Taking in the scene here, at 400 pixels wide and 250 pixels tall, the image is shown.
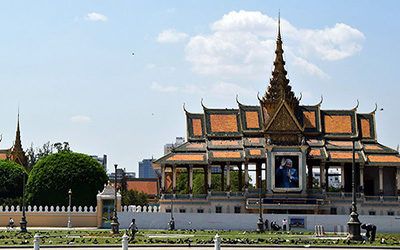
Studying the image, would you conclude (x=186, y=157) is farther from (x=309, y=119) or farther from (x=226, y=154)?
(x=309, y=119)

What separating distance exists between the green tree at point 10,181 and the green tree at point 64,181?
10.0 m

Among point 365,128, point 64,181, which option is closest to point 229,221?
point 64,181

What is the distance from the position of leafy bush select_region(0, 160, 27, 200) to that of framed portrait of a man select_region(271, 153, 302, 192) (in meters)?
33.6

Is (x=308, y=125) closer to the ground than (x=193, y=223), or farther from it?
farther from it

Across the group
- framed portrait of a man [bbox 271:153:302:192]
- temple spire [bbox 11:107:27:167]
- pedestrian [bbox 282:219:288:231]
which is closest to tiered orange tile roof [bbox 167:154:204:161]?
framed portrait of a man [bbox 271:153:302:192]

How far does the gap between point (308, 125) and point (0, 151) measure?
54.4m

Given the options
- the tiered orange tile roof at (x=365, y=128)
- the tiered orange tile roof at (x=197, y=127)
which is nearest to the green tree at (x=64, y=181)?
the tiered orange tile roof at (x=197, y=127)

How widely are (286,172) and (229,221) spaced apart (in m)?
13.1

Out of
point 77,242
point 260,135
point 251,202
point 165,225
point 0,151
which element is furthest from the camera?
point 0,151

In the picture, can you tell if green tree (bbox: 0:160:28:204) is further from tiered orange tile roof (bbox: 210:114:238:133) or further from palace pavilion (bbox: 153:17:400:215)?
tiered orange tile roof (bbox: 210:114:238:133)

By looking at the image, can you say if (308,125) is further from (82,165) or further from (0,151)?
(0,151)

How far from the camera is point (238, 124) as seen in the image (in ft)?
296

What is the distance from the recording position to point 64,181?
89.8m

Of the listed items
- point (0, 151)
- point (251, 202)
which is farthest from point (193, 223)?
point (0, 151)
